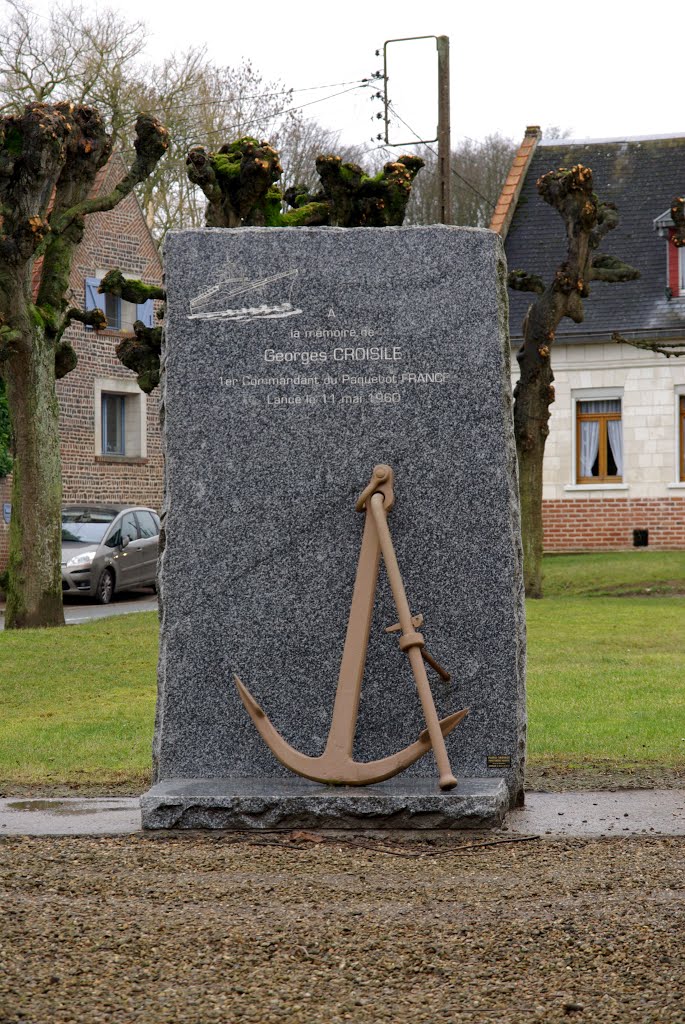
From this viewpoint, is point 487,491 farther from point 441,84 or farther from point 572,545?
point 572,545

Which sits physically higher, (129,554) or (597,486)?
(597,486)

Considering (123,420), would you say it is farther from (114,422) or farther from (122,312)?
(122,312)

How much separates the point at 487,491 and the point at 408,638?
2.44 ft

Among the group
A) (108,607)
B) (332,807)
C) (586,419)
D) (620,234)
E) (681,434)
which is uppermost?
(620,234)

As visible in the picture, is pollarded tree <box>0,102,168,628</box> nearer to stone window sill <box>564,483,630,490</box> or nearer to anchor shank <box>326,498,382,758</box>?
anchor shank <box>326,498,382,758</box>

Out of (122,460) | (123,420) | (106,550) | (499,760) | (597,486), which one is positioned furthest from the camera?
(123,420)

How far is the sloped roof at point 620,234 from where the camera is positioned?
103 ft

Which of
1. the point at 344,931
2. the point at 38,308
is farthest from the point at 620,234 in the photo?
the point at 344,931

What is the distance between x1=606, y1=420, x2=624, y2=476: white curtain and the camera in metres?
32.0

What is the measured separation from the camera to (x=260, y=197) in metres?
16.8

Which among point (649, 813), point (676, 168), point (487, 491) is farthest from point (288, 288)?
point (676, 168)

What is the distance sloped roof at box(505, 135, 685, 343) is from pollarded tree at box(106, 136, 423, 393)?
42.2 ft

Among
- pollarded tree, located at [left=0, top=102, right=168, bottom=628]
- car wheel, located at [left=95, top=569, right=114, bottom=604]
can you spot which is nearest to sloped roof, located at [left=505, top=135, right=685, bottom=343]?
car wheel, located at [left=95, top=569, right=114, bottom=604]

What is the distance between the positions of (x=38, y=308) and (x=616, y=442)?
17367 millimetres
